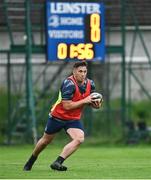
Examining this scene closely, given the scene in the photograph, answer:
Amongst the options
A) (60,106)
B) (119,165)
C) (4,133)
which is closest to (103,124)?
(4,133)

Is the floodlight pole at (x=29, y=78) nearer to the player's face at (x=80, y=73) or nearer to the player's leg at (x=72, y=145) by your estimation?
the player's leg at (x=72, y=145)

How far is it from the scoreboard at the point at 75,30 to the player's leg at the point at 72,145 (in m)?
10.5

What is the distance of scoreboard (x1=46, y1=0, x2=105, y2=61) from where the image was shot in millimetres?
25406

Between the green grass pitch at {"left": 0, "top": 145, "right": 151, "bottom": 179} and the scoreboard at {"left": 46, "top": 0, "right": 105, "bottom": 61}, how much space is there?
350 centimetres

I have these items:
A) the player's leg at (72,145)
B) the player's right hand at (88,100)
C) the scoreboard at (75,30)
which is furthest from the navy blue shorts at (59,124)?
the scoreboard at (75,30)

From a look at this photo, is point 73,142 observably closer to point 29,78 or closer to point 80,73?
point 80,73

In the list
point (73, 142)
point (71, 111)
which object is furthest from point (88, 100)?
point (73, 142)

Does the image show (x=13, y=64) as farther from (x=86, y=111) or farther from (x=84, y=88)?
(x=84, y=88)

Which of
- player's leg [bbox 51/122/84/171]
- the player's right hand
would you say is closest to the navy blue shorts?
player's leg [bbox 51/122/84/171]

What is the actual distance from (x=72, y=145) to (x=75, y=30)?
11306 mm

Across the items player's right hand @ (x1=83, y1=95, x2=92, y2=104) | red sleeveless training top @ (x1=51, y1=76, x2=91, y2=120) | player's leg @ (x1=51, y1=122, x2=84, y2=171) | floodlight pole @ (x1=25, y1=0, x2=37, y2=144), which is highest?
player's right hand @ (x1=83, y1=95, x2=92, y2=104)

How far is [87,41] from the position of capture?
25562 millimetres

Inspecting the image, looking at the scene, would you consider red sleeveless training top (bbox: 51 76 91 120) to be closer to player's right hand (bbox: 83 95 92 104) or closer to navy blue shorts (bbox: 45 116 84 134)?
navy blue shorts (bbox: 45 116 84 134)

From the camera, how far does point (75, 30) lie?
84.3 feet
